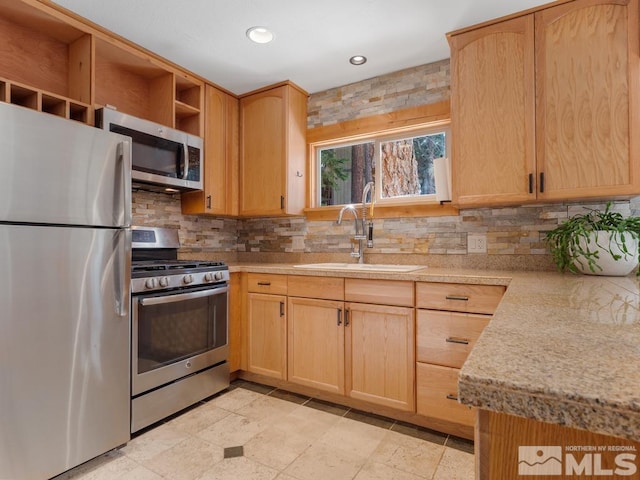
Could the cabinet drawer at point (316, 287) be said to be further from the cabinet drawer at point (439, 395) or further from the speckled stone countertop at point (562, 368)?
the speckled stone countertop at point (562, 368)

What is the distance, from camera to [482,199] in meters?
2.07

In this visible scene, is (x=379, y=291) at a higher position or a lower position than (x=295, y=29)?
lower

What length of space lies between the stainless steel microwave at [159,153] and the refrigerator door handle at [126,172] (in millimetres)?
373

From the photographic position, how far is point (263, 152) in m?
3.00

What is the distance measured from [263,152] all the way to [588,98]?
2.18 m

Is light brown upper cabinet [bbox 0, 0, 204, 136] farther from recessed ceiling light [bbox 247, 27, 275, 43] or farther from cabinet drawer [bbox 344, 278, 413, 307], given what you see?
cabinet drawer [bbox 344, 278, 413, 307]

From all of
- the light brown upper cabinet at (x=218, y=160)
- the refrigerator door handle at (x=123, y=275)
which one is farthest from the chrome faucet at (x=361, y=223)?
the refrigerator door handle at (x=123, y=275)

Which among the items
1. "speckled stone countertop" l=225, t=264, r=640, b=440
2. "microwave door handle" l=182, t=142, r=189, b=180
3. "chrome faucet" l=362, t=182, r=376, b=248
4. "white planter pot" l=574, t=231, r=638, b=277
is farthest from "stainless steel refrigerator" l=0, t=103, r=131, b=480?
"white planter pot" l=574, t=231, r=638, b=277

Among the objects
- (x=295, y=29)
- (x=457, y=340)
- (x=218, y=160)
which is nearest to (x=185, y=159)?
(x=218, y=160)

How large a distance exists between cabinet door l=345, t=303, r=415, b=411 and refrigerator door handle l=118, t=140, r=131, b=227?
1.35 meters

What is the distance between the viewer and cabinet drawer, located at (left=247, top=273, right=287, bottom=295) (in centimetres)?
252

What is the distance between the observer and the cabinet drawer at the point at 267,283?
252 centimetres

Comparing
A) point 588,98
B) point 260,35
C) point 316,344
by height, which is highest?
point 260,35

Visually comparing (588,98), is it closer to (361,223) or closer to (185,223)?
(361,223)
